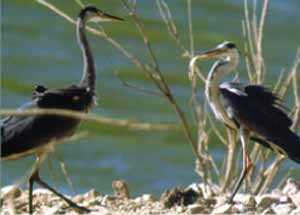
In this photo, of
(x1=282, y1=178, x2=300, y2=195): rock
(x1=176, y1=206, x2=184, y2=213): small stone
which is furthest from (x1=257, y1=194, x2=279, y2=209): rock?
(x1=176, y1=206, x2=184, y2=213): small stone

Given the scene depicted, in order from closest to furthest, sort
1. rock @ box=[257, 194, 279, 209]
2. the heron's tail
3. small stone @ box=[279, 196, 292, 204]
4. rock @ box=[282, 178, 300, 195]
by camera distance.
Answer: rock @ box=[257, 194, 279, 209], small stone @ box=[279, 196, 292, 204], rock @ box=[282, 178, 300, 195], the heron's tail

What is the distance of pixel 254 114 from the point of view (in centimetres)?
1112

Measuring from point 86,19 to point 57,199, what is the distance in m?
1.40

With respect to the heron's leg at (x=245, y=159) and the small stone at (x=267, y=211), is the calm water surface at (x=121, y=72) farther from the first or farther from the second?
the small stone at (x=267, y=211)

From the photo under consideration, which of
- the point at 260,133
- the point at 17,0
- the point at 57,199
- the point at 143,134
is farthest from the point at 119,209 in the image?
the point at 17,0

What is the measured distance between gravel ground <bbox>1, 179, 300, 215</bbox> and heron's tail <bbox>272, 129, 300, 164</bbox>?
0.72 feet

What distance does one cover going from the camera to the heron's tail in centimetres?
1104

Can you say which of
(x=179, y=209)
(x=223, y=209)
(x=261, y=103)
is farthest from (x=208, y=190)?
(x=223, y=209)

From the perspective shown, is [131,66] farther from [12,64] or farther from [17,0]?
[17,0]

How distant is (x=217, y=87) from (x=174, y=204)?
1291mm

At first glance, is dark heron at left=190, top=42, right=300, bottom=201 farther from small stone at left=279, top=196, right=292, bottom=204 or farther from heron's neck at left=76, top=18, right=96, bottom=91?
heron's neck at left=76, top=18, right=96, bottom=91

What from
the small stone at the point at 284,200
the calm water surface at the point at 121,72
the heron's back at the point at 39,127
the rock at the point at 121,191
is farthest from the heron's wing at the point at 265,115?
the calm water surface at the point at 121,72

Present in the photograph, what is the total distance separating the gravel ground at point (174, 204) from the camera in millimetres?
10086

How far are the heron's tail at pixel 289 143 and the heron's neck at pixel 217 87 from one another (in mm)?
452
